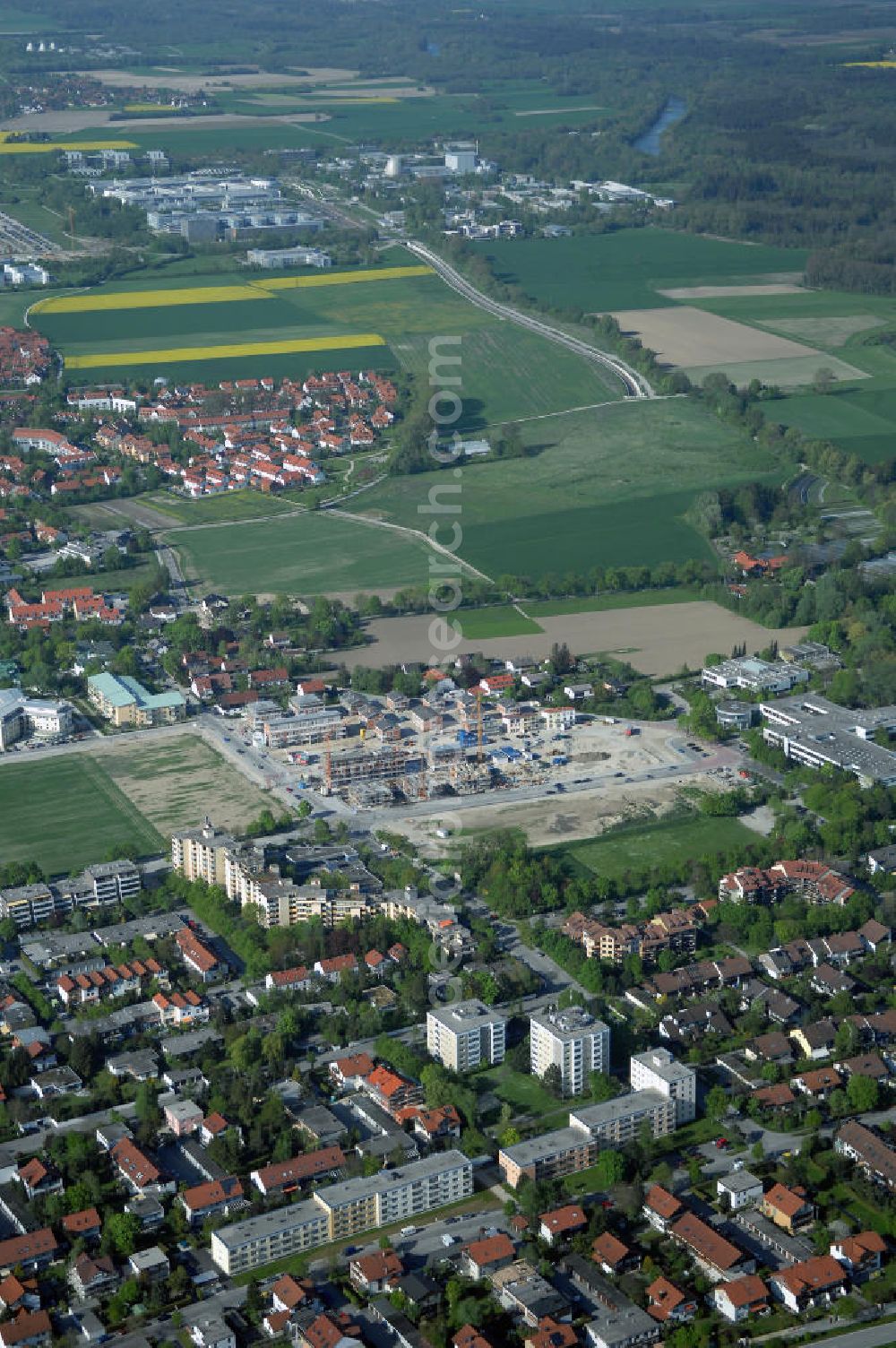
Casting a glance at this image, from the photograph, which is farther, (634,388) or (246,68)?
(246,68)

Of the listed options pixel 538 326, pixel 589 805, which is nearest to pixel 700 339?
pixel 538 326

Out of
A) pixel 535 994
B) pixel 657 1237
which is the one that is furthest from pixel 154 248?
pixel 657 1237

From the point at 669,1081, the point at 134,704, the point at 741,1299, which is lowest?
the point at 134,704

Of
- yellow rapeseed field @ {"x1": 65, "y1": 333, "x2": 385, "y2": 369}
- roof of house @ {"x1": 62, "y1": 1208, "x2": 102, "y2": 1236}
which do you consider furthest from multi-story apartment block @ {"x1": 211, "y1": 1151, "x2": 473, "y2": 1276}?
yellow rapeseed field @ {"x1": 65, "y1": 333, "x2": 385, "y2": 369}

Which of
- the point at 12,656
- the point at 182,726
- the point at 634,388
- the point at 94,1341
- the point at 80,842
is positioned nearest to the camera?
the point at 94,1341

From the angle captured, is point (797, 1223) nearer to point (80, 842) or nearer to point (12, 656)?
point (80, 842)

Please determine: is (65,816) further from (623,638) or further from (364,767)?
(623,638)

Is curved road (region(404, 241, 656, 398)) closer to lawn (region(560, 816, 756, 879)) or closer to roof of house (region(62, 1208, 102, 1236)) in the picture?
lawn (region(560, 816, 756, 879))
